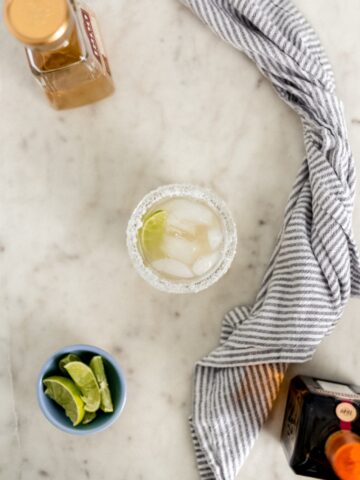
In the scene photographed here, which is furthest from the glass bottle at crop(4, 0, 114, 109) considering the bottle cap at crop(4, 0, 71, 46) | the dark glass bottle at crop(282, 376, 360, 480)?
the dark glass bottle at crop(282, 376, 360, 480)

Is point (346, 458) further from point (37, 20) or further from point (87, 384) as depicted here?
point (37, 20)

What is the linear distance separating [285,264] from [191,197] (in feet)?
0.48

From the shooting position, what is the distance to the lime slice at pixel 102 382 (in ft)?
2.52

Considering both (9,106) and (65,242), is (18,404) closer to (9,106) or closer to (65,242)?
(65,242)

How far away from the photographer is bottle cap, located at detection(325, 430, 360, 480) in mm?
643

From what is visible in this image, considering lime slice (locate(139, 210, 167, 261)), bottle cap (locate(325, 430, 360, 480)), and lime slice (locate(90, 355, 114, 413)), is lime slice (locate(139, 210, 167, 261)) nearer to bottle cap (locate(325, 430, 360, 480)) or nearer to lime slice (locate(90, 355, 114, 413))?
lime slice (locate(90, 355, 114, 413))

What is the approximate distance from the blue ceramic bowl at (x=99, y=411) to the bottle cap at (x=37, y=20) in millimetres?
360

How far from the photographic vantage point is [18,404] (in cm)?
84

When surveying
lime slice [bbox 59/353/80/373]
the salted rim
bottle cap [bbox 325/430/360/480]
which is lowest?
bottle cap [bbox 325/430/360/480]

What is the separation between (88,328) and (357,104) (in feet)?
1.52

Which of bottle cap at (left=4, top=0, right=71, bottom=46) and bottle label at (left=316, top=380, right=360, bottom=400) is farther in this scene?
bottle label at (left=316, top=380, right=360, bottom=400)

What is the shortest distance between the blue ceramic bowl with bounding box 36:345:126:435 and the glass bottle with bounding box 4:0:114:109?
318 millimetres

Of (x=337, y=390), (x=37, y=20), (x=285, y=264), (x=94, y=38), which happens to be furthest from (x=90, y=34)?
(x=337, y=390)

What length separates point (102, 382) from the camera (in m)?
0.77
